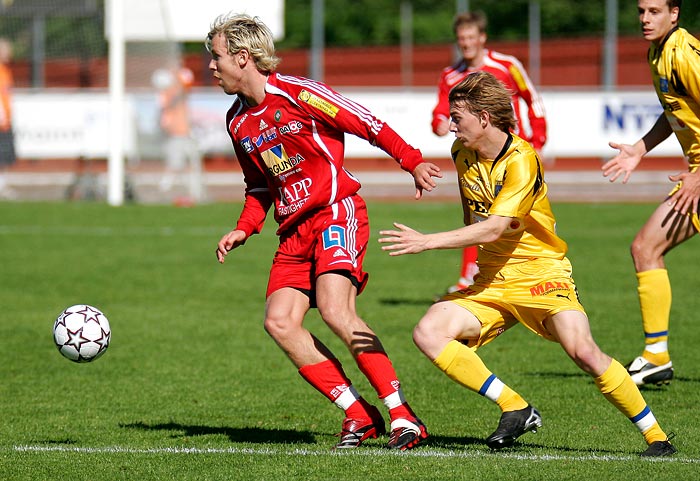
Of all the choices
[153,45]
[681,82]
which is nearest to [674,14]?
[681,82]

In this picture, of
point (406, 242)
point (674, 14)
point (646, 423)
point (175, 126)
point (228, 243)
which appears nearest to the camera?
point (406, 242)

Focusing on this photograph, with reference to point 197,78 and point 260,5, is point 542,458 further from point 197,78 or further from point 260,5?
point 197,78

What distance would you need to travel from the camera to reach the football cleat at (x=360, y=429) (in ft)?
17.8

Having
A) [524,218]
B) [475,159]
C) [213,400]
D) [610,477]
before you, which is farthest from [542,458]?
[213,400]

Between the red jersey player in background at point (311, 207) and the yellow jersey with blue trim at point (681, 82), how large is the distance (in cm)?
209

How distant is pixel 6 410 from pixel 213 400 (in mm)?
1198

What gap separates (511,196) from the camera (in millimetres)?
5129

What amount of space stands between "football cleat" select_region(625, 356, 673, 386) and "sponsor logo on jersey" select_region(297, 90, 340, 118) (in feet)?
8.81

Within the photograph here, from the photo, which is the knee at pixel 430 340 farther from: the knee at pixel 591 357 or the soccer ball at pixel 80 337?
the soccer ball at pixel 80 337

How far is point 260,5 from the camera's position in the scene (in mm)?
23078

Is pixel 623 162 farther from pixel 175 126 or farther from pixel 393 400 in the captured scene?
pixel 175 126

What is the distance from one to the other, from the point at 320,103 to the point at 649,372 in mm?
2803

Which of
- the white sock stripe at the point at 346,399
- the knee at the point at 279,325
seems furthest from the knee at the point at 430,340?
the knee at the point at 279,325

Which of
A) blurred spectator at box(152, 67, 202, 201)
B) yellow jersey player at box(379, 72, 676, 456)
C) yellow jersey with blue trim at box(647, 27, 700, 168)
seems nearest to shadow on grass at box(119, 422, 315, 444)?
yellow jersey player at box(379, 72, 676, 456)
